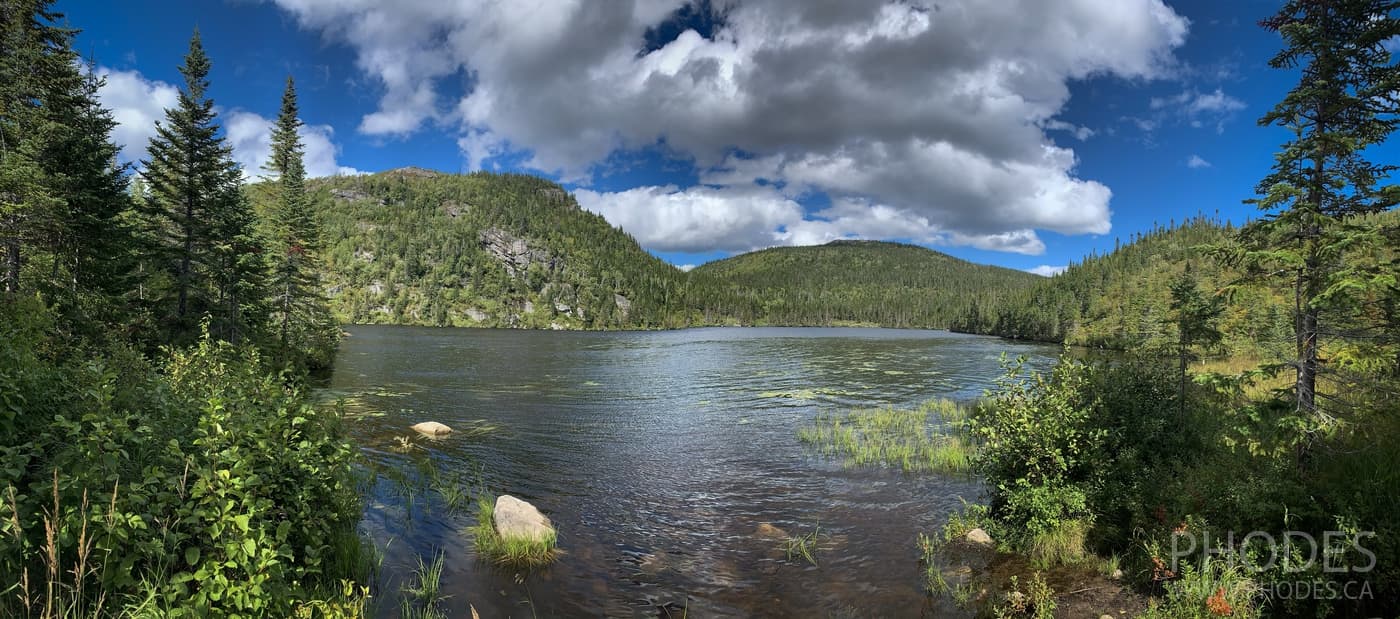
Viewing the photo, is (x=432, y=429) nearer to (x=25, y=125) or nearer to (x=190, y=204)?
(x=190, y=204)

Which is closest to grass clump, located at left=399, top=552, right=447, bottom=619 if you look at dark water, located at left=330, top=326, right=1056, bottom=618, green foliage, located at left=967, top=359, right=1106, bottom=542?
dark water, located at left=330, top=326, right=1056, bottom=618

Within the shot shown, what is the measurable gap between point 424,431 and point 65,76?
25.7m

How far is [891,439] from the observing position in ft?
78.1

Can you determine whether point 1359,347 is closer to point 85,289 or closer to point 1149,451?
point 1149,451

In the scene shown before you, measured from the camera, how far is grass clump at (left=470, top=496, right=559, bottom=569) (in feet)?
38.5

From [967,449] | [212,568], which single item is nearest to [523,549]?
[212,568]

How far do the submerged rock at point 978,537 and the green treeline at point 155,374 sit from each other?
39.8ft

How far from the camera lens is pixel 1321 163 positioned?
8883 mm

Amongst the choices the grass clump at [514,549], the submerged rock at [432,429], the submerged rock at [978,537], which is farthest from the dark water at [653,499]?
the submerged rock at [978,537]

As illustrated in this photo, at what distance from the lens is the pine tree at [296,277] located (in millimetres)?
38500

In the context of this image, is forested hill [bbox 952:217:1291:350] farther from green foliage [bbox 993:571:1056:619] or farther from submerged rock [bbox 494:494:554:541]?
submerged rock [bbox 494:494:554:541]

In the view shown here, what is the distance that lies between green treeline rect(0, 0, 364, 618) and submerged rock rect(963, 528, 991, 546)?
1212 cm

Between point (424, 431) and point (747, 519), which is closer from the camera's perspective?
point (747, 519)

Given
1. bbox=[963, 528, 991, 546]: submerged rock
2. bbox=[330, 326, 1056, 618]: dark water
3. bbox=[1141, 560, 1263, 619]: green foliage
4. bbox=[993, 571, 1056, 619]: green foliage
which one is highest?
bbox=[1141, 560, 1263, 619]: green foliage
